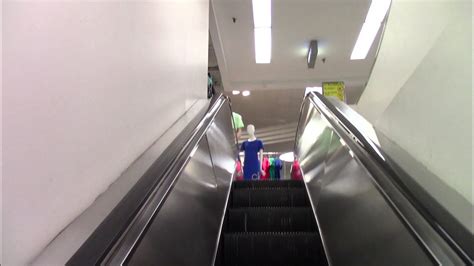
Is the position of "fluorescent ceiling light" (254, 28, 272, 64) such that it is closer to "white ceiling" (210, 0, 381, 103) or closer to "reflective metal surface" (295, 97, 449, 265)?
"white ceiling" (210, 0, 381, 103)

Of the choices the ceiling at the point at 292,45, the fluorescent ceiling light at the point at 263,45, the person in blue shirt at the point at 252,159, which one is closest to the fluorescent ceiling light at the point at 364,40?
the ceiling at the point at 292,45

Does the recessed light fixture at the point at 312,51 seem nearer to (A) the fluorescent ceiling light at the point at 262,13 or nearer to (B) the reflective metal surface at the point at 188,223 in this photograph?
(A) the fluorescent ceiling light at the point at 262,13

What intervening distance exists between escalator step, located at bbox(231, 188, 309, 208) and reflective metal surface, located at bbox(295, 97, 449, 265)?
1.57 feet

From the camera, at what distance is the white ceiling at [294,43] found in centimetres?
613

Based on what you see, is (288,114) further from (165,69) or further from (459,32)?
(459,32)

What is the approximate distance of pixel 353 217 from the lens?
88.4 inches

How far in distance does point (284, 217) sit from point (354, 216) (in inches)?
50.8

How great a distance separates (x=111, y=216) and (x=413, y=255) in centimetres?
119

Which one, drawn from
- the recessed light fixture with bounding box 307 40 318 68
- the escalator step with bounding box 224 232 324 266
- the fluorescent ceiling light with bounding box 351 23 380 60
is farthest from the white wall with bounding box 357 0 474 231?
the recessed light fixture with bounding box 307 40 318 68

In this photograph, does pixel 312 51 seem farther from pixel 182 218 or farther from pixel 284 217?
pixel 182 218

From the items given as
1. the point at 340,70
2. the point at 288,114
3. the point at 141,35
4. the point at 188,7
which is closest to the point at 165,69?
the point at 141,35

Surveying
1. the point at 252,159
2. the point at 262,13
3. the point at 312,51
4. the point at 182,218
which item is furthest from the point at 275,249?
the point at 312,51

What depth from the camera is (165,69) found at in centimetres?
322

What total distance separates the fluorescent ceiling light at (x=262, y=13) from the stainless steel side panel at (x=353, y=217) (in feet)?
9.88
